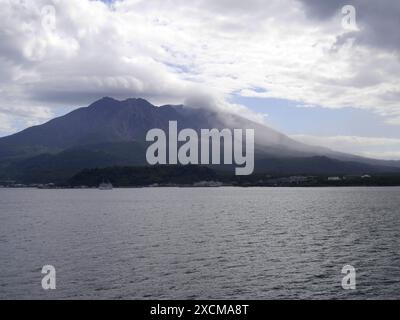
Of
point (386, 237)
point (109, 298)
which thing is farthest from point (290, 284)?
point (386, 237)

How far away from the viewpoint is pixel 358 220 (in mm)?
118625

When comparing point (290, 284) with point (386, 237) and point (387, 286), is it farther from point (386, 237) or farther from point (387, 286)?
point (386, 237)

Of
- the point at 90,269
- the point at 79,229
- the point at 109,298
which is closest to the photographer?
the point at 109,298

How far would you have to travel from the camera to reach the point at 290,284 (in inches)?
1983

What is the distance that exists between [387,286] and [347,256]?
17.6 metres

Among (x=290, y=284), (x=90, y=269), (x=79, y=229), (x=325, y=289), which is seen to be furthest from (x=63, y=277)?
(x=79, y=229)

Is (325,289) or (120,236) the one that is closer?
(325,289)

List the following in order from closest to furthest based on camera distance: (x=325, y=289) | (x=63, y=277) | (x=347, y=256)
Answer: (x=325, y=289), (x=63, y=277), (x=347, y=256)

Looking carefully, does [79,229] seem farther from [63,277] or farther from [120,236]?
[63,277]

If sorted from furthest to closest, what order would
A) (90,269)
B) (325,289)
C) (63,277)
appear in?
(90,269)
(63,277)
(325,289)
